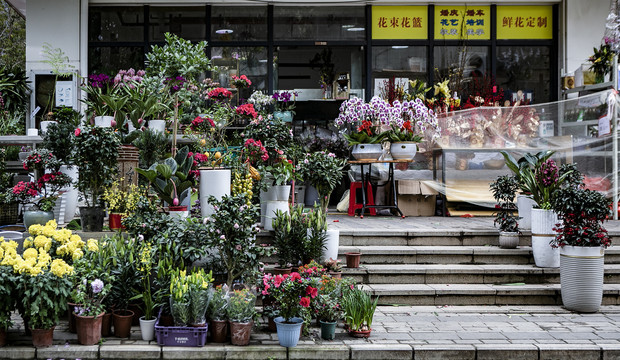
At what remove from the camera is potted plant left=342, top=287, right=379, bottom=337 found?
20.0 ft

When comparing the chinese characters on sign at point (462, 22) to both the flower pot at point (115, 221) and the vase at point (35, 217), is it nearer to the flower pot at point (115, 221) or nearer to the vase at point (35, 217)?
the flower pot at point (115, 221)

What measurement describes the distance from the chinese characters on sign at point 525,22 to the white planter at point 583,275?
305 inches

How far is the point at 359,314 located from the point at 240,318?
117 centimetres

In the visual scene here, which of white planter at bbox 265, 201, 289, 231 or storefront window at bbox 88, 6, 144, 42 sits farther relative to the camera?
storefront window at bbox 88, 6, 144, 42

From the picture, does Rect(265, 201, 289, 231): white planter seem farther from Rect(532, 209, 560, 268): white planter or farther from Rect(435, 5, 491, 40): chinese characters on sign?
Rect(435, 5, 491, 40): chinese characters on sign

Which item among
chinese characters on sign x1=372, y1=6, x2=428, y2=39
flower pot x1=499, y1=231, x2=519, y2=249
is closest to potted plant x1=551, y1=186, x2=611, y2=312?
flower pot x1=499, y1=231, x2=519, y2=249

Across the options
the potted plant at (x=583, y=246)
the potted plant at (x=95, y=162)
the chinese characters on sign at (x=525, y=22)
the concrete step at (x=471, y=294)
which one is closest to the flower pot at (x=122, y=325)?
the potted plant at (x=95, y=162)

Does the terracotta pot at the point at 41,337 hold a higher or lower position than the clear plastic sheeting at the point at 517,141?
lower

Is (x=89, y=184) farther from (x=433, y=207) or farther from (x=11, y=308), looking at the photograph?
(x=433, y=207)

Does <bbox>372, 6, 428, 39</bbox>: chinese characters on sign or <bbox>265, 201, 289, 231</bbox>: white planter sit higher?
<bbox>372, 6, 428, 39</bbox>: chinese characters on sign

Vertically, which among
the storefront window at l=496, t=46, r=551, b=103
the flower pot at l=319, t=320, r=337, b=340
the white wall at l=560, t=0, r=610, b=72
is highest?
the white wall at l=560, t=0, r=610, b=72

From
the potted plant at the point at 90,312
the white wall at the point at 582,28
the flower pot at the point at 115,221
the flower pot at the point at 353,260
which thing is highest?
the white wall at the point at 582,28

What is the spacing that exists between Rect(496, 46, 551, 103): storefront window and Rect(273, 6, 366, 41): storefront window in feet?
10.3

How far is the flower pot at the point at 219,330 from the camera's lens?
587 centimetres
